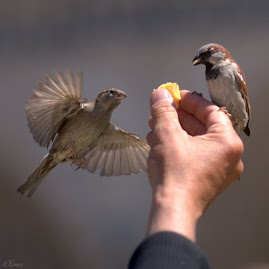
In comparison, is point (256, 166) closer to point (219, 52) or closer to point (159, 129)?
point (219, 52)

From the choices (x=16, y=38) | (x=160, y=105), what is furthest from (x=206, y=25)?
(x=160, y=105)

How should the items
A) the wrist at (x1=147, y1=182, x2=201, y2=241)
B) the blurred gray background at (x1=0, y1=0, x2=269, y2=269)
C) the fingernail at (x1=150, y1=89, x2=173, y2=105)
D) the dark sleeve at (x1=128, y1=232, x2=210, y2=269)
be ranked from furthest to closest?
the blurred gray background at (x1=0, y1=0, x2=269, y2=269) < the fingernail at (x1=150, y1=89, x2=173, y2=105) < the wrist at (x1=147, y1=182, x2=201, y2=241) < the dark sleeve at (x1=128, y1=232, x2=210, y2=269)

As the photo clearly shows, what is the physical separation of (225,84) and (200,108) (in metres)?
0.27

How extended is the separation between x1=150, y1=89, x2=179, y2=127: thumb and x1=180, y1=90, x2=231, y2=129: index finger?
0.38ft

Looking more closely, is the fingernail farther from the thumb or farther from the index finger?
the index finger

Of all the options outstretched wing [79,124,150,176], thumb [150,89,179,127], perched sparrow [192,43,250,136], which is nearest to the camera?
thumb [150,89,179,127]

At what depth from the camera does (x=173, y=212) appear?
101 cm

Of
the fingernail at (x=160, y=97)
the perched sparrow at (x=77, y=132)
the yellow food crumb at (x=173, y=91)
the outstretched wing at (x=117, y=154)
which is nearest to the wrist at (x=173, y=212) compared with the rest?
the fingernail at (x=160, y=97)

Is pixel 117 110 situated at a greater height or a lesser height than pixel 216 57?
lesser

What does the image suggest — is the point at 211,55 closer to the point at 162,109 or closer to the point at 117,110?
the point at 162,109

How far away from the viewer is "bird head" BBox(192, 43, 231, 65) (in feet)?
6.11

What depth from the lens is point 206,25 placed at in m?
3.24

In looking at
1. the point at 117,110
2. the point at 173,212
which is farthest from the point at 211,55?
the point at 117,110

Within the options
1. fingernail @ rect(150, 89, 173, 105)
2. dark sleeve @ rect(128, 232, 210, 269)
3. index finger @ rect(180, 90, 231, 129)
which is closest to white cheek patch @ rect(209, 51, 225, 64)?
index finger @ rect(180, 90, 231, 129)
